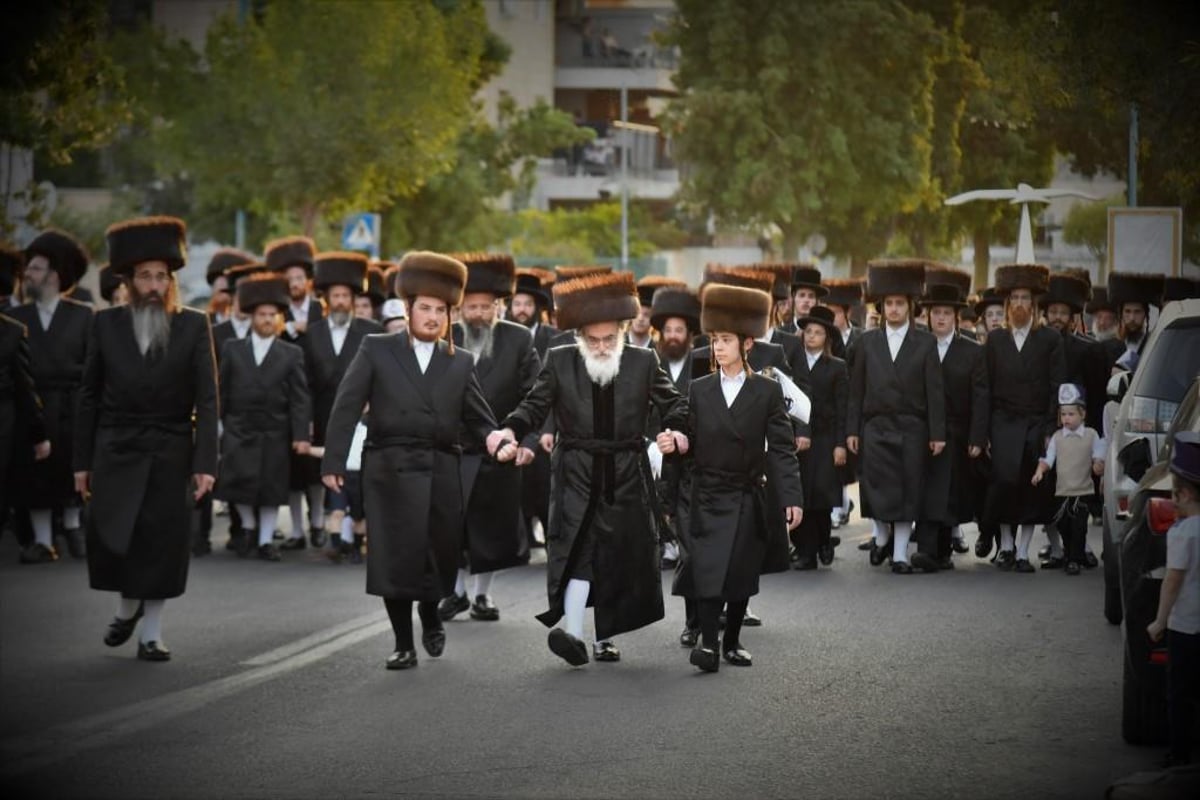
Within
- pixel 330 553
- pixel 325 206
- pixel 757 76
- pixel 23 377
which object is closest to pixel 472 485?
pixel 23 377

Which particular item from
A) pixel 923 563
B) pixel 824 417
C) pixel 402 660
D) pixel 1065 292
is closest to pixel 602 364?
pixel 402 660

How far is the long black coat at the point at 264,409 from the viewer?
1692cm

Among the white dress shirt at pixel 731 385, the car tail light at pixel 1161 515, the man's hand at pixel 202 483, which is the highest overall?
the white dress shirt at pixel 731 385

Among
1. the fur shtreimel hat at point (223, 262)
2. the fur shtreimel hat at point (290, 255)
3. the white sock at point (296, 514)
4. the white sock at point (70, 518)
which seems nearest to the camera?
the white sock at point (70, 518)

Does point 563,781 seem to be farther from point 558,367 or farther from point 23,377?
point 23,377

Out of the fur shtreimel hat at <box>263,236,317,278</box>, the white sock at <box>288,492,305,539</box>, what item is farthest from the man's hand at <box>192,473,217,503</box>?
the fur shtreimel hat at <box>263,236,317,278</box>

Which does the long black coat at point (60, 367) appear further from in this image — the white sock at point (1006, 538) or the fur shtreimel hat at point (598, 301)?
the white sock at point (1006, 538)

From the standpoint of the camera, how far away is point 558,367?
11.7 meters

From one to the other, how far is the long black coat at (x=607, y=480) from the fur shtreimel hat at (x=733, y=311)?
0.40 meters

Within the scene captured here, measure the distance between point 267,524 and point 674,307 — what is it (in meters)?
4.11

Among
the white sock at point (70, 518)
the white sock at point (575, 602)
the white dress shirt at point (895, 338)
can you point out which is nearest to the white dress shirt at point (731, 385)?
the white sock at point (575, 602)

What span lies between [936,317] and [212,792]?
981 cm

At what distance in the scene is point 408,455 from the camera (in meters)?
11.4

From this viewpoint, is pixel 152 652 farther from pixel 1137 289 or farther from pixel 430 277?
pixel 1137 289
